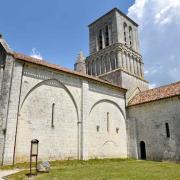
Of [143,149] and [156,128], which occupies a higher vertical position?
[156,128]

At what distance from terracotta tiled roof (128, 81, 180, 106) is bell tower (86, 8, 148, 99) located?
180 cm

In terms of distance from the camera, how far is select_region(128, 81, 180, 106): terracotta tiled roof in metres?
22.0

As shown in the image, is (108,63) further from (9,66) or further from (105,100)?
(9,66)

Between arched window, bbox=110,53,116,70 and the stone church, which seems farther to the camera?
arched window, bbox=110,53,116,70

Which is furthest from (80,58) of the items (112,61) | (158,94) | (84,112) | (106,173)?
(106,173)

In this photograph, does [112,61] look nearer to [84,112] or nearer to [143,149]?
[84,112]

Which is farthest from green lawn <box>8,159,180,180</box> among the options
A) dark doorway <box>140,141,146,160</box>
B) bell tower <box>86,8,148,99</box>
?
bell tower <box>86,8,148,99</box>

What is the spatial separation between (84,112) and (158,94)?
9033 mm

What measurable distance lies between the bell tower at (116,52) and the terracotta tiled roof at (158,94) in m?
1.80

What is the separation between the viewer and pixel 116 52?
29.9m

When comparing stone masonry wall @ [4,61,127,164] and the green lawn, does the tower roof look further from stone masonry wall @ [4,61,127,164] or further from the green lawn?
the green lawn

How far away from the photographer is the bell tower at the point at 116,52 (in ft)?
95.2

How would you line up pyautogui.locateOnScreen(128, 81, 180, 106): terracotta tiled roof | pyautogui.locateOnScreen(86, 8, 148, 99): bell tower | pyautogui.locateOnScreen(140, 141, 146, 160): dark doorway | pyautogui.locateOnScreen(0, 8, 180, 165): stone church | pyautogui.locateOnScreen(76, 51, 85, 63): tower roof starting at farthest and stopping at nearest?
pyautogui.locateOnScreen(76, 51, 85, 63): tower roof, pyautogui.locateOnScreen(86, 8, 148, 99): bell tower, pyautogui.locateOnScreen(140, 141, 146, 160): dark doorway, pyautogui.locateOnScreen(128, 81, 180, 106): terracotta tiled roof, pyautogui.locateOnScreen(0, 8, 180, 165): stone church

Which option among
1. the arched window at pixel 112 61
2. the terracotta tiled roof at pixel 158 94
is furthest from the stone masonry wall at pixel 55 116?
the arched window at pixel 112 61
